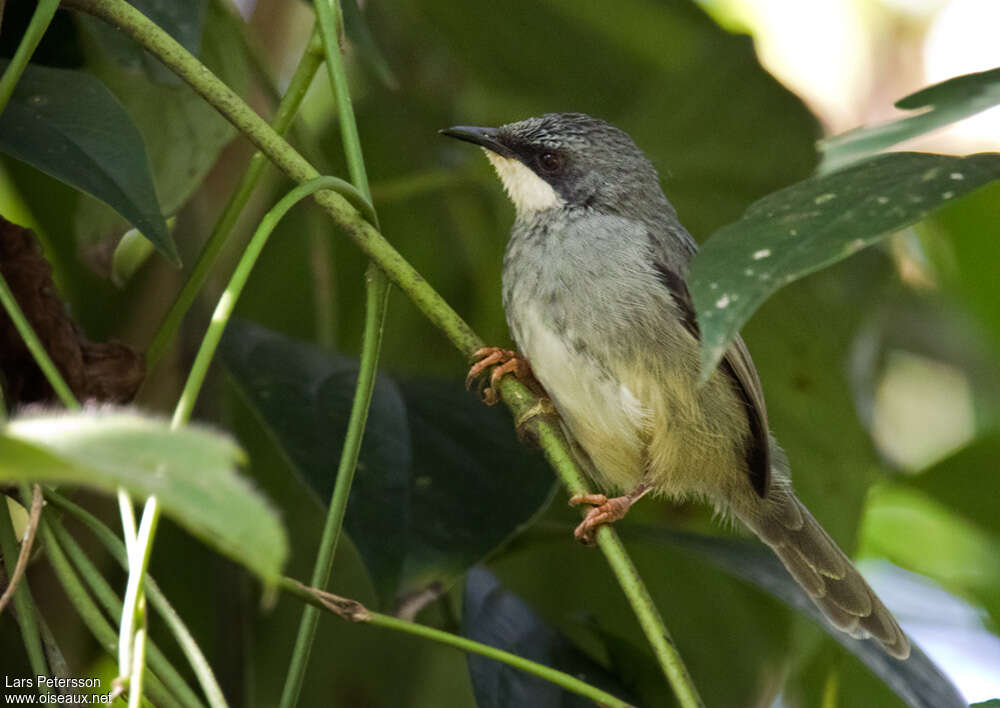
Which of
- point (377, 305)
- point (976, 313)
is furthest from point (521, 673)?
point (976, 313)

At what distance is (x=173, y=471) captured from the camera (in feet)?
2.87

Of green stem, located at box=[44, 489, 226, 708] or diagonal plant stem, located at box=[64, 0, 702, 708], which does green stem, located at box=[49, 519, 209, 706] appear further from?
diagonal plant stem, located at box=[64, 0, 702, 708]

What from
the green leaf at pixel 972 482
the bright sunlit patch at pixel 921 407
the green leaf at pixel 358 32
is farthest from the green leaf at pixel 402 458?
the bright sunlit patch at pixel 921 407

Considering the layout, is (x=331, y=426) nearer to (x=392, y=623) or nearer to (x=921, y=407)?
(x=392, y=623)

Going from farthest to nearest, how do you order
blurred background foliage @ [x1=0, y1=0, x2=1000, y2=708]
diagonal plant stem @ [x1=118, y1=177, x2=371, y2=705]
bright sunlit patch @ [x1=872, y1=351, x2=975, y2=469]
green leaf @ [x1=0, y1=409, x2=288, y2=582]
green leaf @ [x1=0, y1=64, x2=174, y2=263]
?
bright sunlit patch @ [x1=872, y1=351, x2=975, y2=469] → blurred background foliage @ [x1=0, y1=0, x2=1000, y2=708] → green leaf @ [x1=0, y1=64, x2=174, y2=263] → diagonal plant stem @ [x1=118, y1=177, x2=371, y2=705] → green leaf @ [x1=0, y1=409, x2=288, y2=582]

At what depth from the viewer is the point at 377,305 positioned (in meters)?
1.96

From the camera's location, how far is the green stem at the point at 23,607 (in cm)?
160

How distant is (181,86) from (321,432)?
2.99 feet

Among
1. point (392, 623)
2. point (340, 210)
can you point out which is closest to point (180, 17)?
point (340, 210)

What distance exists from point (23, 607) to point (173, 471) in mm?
933

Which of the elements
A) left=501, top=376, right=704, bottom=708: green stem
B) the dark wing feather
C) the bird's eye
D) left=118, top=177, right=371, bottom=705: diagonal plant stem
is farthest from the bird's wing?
left=118, top=177, right=371, bottom=705: diagonal plant stem

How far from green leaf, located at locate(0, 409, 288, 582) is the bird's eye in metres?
2.78

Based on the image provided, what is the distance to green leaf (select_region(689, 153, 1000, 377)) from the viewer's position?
1.58 m

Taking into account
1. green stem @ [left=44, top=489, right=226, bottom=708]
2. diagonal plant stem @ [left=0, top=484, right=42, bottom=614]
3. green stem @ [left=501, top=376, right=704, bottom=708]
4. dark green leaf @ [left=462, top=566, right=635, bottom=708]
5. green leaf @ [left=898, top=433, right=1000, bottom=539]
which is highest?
diagonal plant stem @ [left=0, top=484, right=42, bottom=614]
